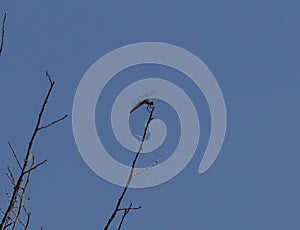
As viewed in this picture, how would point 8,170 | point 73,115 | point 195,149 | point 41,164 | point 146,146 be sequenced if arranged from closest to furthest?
1. point 41,164
2. point 8,170
3. point 146,146
4. point 195,149
5. point 73,115

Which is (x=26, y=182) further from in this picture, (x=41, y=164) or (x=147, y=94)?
(x=147, y=94)

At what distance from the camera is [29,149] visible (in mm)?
1981

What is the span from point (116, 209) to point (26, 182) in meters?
0.45

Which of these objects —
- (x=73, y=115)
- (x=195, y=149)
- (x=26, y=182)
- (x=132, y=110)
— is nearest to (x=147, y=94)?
(x=132, y=110)

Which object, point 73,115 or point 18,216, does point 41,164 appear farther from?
point 73,115

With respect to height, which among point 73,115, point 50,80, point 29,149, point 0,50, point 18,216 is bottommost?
point 18,216

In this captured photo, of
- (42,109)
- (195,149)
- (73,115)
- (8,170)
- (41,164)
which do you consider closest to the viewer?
(42,109)

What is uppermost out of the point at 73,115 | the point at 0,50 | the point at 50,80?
the point at 73,115

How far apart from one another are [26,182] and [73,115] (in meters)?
1.10

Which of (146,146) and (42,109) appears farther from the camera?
(146,146)

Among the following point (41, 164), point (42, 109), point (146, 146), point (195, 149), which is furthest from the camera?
point (195, 149)

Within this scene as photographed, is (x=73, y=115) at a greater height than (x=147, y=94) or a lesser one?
greater

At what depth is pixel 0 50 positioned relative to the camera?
2.08 metres

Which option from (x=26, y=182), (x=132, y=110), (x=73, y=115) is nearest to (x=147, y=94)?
(x=132, y=110)
